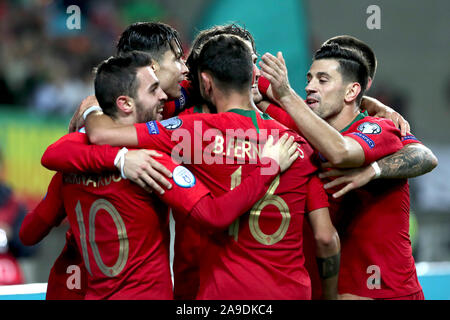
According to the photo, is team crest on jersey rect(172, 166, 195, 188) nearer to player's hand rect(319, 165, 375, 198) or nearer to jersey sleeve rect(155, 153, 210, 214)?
jersey sleeve rect(155, 153, 210, 214)

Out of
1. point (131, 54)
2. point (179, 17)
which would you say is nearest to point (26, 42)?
point (179, 17)

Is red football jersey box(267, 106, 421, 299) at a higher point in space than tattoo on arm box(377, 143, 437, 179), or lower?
lower

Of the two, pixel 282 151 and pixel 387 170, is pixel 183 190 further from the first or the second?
pixel 387 170

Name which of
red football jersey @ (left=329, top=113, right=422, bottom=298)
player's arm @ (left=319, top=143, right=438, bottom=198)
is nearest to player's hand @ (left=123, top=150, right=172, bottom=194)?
player's arm @ (left=319, top=143, right=438, bottom=198)

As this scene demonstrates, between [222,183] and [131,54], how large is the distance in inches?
31.1

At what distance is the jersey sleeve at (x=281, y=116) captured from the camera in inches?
123

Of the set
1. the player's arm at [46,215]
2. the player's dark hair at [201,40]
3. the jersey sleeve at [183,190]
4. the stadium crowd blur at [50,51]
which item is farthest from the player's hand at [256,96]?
the stadium crowd blur at [50,51]

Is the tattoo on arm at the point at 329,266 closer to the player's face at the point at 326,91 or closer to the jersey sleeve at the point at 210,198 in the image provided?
the jersey sleeve at the point at 210,198

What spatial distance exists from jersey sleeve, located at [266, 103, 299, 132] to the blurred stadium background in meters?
2.54

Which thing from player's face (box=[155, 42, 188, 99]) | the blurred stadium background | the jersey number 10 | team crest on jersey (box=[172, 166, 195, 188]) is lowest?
the jersey number 10

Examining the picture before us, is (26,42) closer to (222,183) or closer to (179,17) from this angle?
(179,17)

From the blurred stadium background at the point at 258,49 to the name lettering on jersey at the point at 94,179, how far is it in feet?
10.7

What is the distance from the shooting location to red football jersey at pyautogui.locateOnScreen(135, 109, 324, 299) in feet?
8.33
